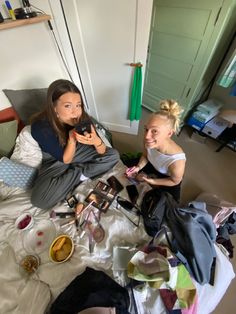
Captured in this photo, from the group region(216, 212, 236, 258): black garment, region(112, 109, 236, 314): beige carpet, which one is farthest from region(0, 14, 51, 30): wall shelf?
region(216, 212, 236, 258): black garment

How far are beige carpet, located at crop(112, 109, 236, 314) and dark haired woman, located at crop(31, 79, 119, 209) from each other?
691 millimetres

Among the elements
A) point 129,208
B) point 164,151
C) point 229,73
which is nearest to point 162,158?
point 164,151

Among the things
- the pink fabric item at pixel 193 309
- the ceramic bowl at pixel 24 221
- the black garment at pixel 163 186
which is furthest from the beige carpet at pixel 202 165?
the ceramic bowl at pixel 24 221

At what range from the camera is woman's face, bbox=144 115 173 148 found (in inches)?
36.4

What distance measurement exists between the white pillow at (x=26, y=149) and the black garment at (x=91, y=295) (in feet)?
2.75

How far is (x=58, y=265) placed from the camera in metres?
0.88

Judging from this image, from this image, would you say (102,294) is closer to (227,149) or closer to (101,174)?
(101,174)

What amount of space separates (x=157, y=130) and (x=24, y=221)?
0.97 m

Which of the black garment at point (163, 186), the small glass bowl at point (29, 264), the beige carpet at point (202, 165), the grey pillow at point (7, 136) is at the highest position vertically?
the grey pillow at point (7, 136)

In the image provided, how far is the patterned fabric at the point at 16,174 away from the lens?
43.3 inches

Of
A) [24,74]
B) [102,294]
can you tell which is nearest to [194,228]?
[102,294]

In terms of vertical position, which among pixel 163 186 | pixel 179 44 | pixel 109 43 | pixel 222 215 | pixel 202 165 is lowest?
pixel 202 165

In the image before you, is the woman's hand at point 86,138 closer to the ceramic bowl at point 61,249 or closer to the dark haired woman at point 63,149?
the dark haired woman at point 63,149

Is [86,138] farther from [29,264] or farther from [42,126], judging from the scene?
[29,264]
